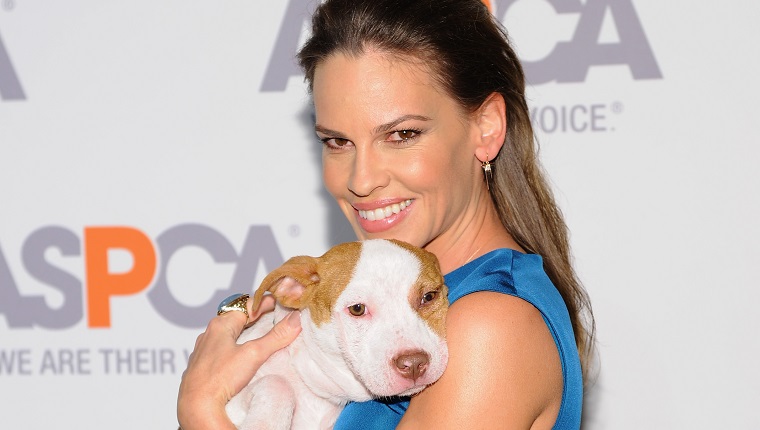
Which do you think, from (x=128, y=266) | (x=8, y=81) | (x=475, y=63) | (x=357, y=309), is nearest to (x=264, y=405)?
(x=357, y=309)

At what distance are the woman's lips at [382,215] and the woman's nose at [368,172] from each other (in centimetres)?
9

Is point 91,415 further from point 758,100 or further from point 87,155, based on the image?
point 758,100

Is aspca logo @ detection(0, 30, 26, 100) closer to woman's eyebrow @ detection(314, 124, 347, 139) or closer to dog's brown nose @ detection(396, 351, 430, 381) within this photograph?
woman's eyebrow @ detection(314, 124, 347, 139)

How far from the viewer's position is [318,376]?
2135 millimetres

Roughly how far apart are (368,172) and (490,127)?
0.41 meters

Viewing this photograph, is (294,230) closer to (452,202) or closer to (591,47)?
→ (591,47)

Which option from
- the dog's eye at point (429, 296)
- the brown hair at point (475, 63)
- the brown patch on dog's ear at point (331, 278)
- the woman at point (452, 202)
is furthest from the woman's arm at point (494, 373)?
the brown hair at point (475, 63)

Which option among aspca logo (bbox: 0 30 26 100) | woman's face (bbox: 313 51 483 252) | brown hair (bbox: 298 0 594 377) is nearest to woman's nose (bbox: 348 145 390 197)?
woman's face (bbox: 313 51 483 252)

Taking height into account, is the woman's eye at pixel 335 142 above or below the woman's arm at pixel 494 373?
above

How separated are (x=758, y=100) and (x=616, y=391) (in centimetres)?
134

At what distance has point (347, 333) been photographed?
80.0 inches

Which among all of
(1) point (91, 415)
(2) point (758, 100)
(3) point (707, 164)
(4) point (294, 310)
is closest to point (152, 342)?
(1) point (91, 415)

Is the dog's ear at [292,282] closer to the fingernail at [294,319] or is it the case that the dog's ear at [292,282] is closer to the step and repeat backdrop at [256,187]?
the fingernail at [294,319]

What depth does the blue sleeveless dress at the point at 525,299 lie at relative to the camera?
75.9 inches
